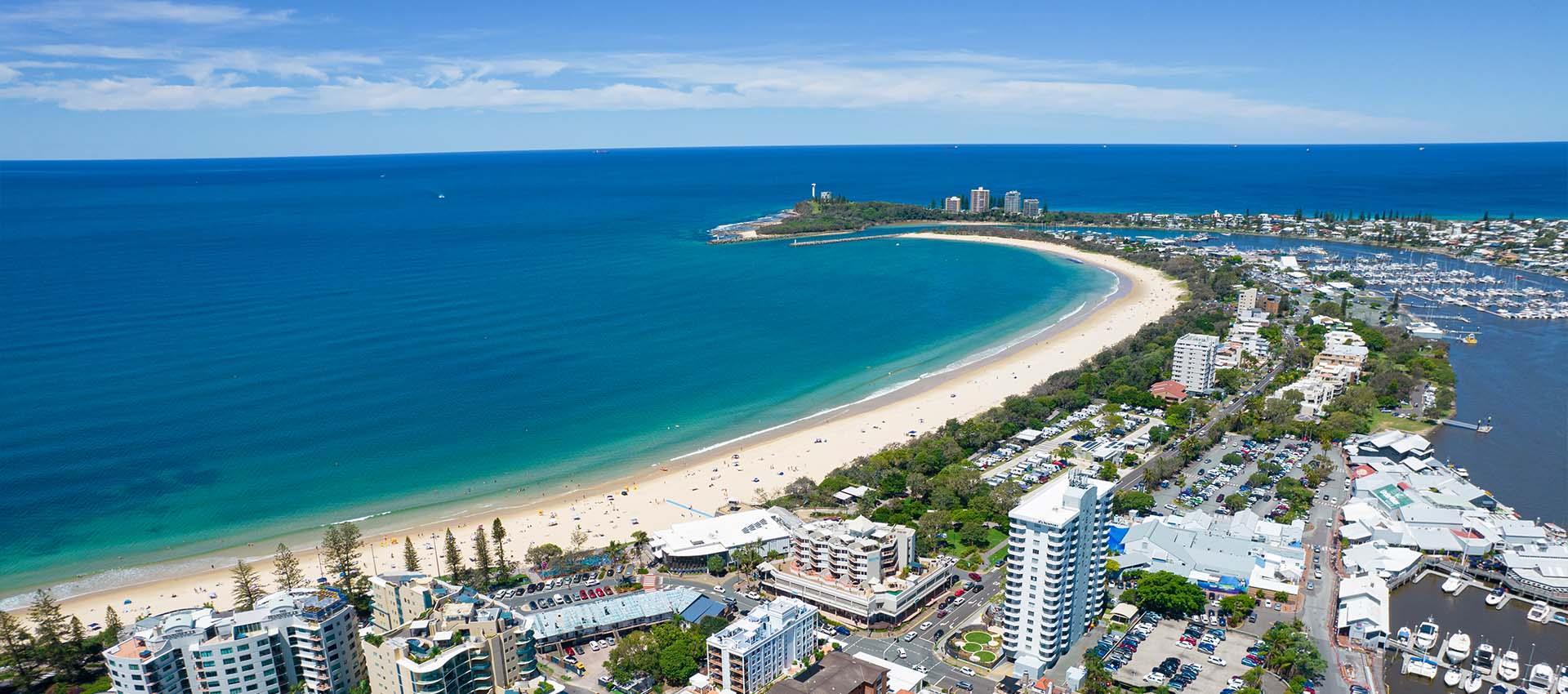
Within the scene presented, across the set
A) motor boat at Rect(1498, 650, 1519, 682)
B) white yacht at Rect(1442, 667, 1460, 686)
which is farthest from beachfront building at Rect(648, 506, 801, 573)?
motor boat at Rect(1498, 650, 1519, 682)

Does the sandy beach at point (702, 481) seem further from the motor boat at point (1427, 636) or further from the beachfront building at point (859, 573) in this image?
the motor boat at point (1427, 636)

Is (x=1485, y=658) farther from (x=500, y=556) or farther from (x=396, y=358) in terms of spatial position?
(x=396, y=358)

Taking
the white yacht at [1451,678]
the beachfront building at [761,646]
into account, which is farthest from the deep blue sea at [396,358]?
the white yacht at [1451,678]

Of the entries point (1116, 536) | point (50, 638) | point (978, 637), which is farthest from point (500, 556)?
point (1116, 536)

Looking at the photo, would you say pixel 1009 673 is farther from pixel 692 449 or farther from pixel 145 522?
pixel 145 522

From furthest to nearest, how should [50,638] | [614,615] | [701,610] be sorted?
[701,610]
[614,615]
[50,638]

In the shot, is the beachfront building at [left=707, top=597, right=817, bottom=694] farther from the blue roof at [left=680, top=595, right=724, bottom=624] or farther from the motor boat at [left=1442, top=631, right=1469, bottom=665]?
the motor boat at [left=1442, top=631, right=1469, bottom=665]
